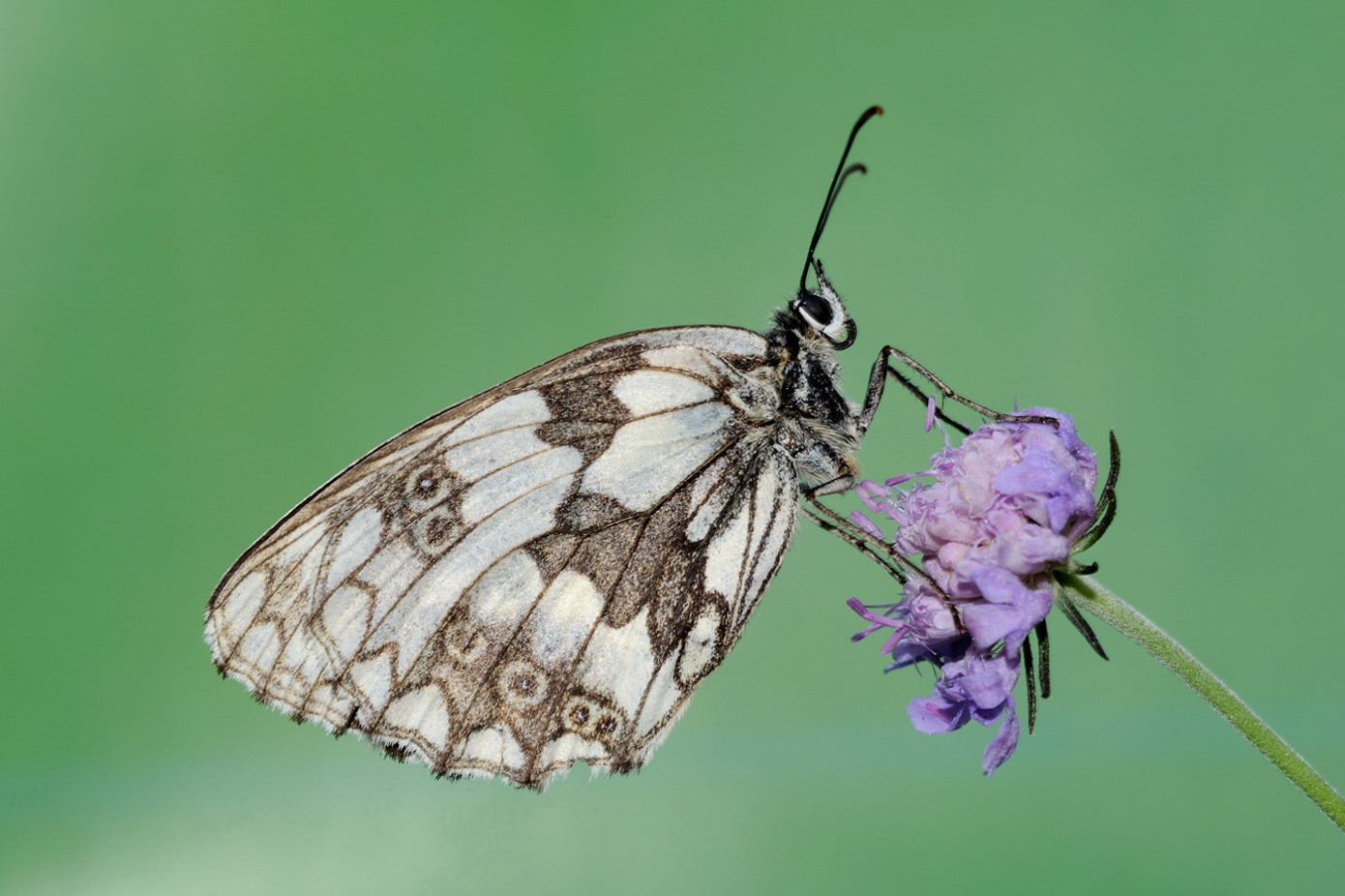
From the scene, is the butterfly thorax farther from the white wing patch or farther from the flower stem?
the flower stem

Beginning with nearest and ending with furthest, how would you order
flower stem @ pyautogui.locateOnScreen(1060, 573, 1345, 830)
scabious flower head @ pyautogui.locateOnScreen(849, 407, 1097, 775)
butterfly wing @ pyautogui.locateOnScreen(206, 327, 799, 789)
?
flower stem @ pyautogui.locateOnScreen(1060, 573, 1345, 830) < scabious flower head @ pyautogui.locateOnScreen(849, 407, 1097, 775) < butterfly wing @ pyautogui.locateOnScreen(206, 327, 799, 789)

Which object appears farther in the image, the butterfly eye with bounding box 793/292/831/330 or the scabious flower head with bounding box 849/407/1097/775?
the butterfly eye with bounding box 793/292/831/330

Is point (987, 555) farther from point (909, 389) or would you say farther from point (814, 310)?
point (814, 310)

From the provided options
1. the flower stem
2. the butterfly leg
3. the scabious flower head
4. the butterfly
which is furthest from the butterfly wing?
the flower stem

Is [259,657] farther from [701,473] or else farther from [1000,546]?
[1000,546]

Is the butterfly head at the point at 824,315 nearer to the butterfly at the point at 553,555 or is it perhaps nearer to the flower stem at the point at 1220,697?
the butterfly at the point at 553,555

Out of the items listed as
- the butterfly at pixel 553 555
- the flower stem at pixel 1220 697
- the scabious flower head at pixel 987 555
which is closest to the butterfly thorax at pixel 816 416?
the butterfly at pixel 553 555

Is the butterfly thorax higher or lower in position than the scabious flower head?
higher
